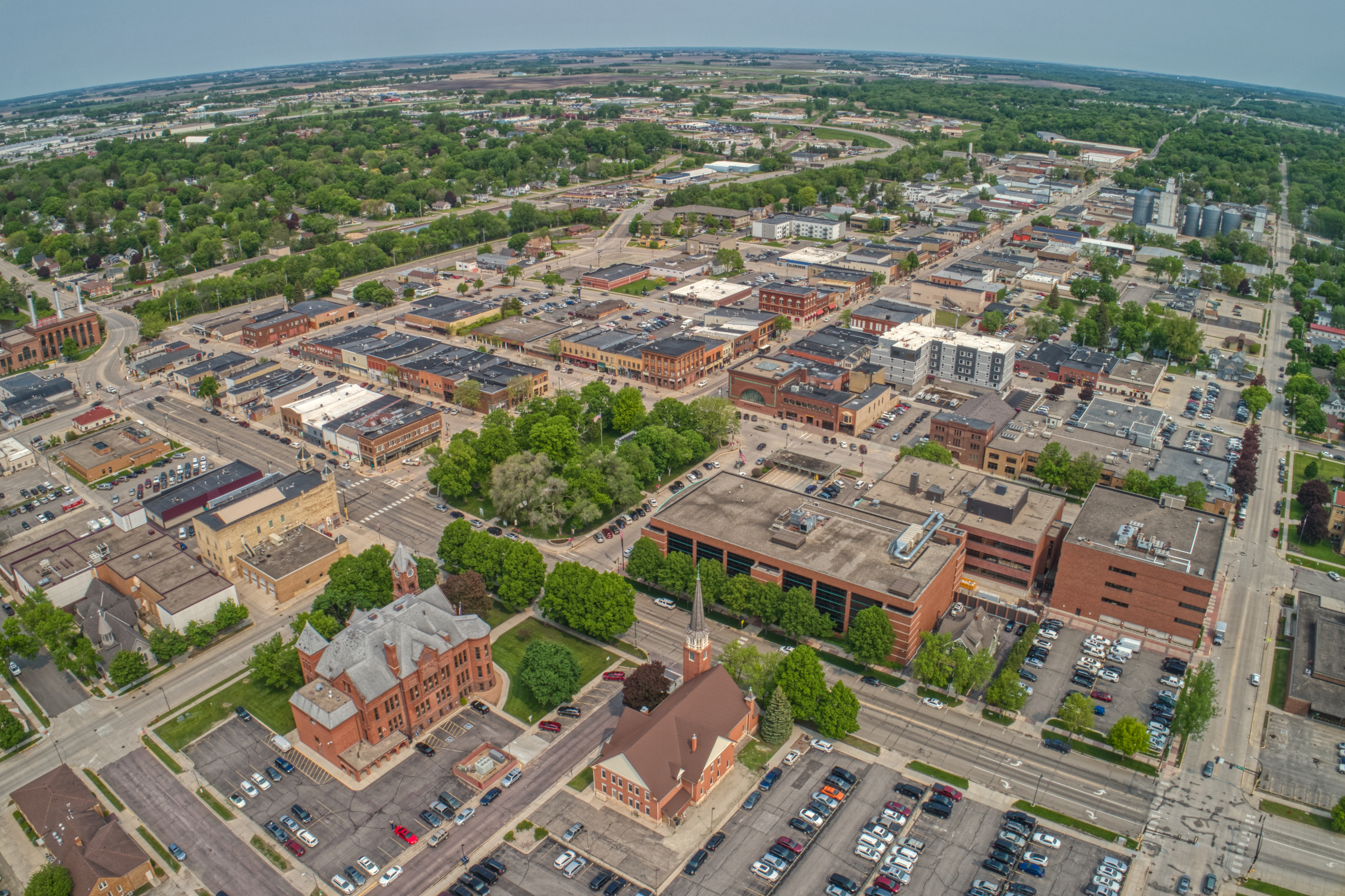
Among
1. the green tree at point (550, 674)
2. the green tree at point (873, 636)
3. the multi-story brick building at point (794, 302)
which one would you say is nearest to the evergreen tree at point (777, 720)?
the green tree at point (873, 636)

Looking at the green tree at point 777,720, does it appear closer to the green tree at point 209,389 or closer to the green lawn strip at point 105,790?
the green lawn strip at point 105,790

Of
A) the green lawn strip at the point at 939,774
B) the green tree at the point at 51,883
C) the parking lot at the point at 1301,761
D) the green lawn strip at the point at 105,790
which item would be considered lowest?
the green lawn strip at the point at 105,790

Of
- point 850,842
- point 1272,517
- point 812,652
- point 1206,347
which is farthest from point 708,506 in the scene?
point 1206,347

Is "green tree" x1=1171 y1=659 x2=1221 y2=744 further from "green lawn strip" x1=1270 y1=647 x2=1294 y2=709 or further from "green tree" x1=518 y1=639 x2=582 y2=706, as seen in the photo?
"green tree" x1=518 y1=639 x2=582 y2=706

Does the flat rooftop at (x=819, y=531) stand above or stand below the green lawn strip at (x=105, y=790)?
above

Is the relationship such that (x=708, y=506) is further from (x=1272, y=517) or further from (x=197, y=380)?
(x=197, y=380)

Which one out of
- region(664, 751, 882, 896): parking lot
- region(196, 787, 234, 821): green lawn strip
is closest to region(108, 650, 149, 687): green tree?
region(196, 787, 234, 821): green lawn strip
